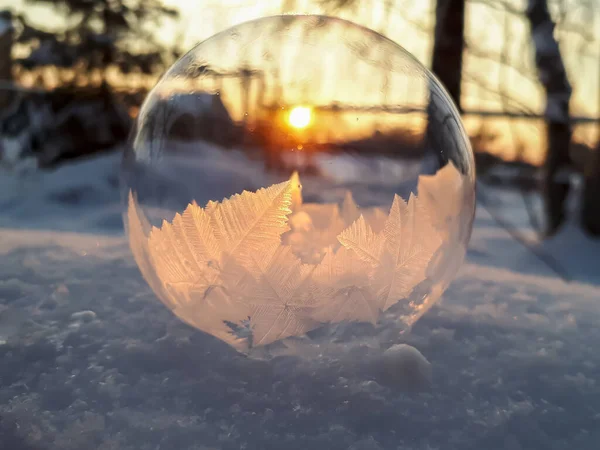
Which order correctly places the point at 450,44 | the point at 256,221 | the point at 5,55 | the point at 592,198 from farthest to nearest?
1. the point at 5,55
2. the point at 592,198
3. the point at 450,44
4. the point at 256,221

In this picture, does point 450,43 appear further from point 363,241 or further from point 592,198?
point 363,241

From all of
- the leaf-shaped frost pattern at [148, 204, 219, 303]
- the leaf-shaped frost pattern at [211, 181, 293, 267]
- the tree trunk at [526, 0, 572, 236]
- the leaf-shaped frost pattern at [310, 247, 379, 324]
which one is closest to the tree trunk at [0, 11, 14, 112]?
the tree trunk at [526, 0, 572, 236]

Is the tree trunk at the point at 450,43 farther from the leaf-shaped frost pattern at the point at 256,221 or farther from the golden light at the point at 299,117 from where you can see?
the leaf-shaped frost pattern at the point at 256,221

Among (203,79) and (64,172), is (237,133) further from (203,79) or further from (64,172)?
(64,172)

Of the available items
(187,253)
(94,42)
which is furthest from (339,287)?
(94,42)

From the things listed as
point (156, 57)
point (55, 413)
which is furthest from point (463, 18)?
point (156, 57)

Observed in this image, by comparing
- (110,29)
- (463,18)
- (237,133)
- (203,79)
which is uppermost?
(110,29)

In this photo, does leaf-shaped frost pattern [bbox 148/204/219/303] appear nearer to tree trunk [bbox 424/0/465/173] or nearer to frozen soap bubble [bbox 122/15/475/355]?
frozen soap bubble [bbox 122/15/475/355]
